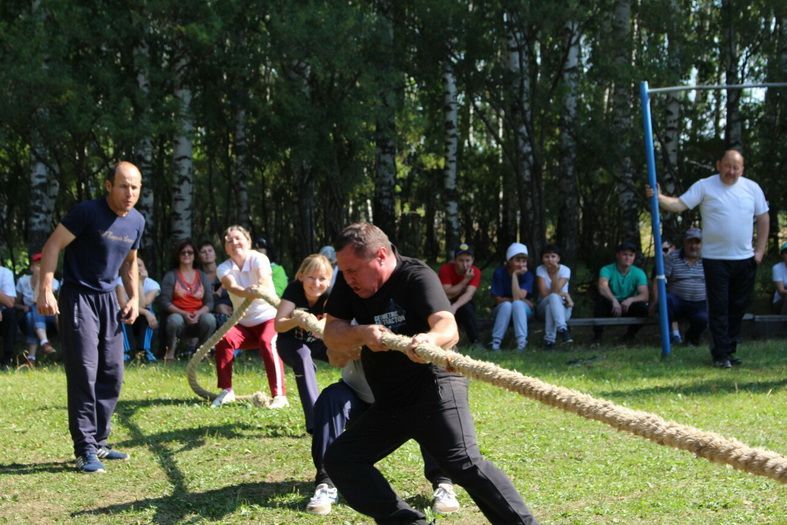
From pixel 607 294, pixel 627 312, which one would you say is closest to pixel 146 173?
pixel 607 294

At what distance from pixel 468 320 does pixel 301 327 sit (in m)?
6.27

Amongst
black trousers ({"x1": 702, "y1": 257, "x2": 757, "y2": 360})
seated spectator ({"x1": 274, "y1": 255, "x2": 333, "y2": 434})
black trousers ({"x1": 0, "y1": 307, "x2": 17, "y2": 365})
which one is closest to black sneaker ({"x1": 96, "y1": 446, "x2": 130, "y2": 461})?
seated spectator ({"x1": 274, "y1": 255, "x2": 333, "y2": 434})

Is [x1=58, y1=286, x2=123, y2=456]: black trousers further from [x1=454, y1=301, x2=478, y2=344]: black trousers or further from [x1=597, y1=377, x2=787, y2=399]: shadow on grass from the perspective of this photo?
[x1=454, y1=301, x2=478, y2=344]: black trousers

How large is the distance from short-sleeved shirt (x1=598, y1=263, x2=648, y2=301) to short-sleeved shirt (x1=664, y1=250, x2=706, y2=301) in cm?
41

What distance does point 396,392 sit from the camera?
14.5ft

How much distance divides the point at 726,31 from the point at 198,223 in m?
16.2

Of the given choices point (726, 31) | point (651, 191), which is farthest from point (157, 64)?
point (726, 31)

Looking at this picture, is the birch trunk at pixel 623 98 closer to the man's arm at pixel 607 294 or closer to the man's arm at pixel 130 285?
the man's arm at pixel 607 294

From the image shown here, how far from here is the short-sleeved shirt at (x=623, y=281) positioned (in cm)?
1278

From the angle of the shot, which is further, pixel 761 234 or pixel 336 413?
pixel 761 234

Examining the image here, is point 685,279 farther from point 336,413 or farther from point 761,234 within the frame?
point 336,413

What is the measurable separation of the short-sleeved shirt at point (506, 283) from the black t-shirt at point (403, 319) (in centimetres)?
835

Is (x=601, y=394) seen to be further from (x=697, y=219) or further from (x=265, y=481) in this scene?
(x=697, y=219)

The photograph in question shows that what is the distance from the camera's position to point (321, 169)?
1658 cm
